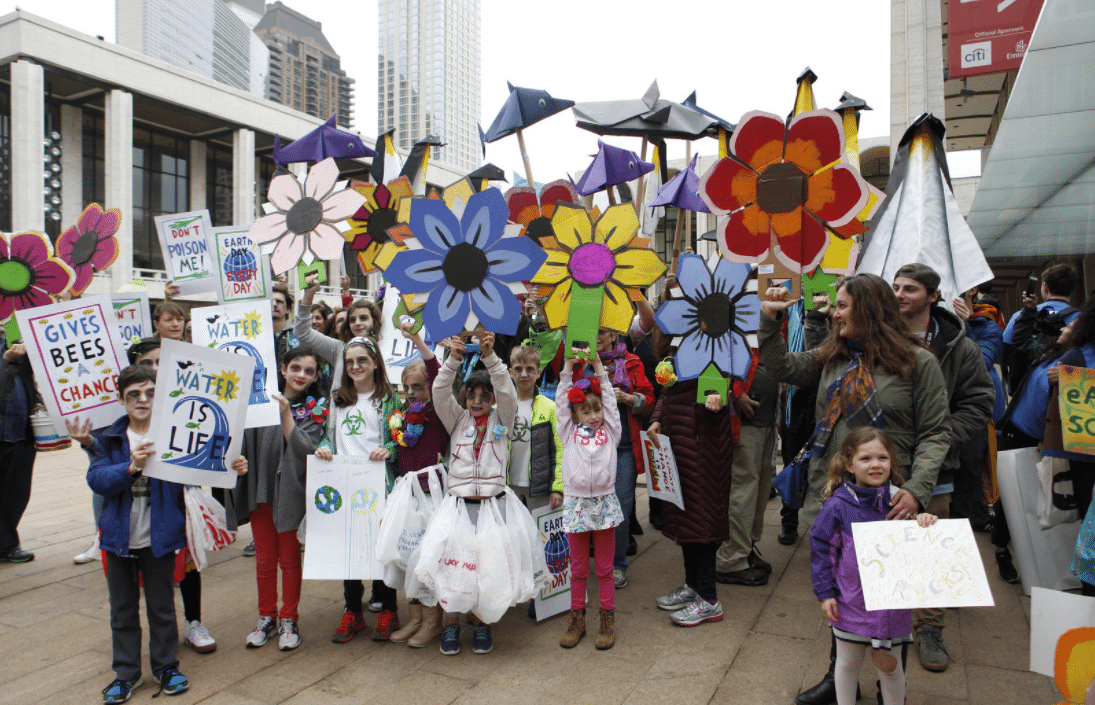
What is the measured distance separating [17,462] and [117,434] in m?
2.74

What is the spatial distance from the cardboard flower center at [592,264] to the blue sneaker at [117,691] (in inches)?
110

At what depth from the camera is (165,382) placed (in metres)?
3.02

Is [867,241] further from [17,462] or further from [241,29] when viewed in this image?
[241,29]

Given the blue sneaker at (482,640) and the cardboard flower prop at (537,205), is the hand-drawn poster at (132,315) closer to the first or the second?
the cardboard flower prop at (537,205)

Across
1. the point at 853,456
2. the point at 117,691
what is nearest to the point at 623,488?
the point at 853,456

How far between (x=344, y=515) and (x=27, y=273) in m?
3.05

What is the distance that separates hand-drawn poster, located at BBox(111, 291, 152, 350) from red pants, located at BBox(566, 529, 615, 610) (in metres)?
2.92

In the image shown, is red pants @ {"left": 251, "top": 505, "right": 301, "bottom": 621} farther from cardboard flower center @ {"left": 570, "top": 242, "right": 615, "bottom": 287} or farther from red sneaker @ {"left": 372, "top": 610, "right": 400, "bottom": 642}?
cardboard flower center @ {"left": 570, "top": 242, "right": 615, "bottom": 287}

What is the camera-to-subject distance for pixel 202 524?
336cm

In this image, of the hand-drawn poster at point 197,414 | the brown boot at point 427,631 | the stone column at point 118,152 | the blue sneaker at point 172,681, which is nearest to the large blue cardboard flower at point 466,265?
the hand-drawn poster at point 197,414

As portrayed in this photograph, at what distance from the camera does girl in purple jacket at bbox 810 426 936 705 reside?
2.46 metres

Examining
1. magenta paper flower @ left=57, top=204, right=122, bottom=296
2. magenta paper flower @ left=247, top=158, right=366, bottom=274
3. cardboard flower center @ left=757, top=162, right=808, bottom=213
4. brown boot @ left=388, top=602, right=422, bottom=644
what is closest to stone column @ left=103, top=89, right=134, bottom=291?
magenta paper flower @ left=57, top=204, right=122, bottom=296

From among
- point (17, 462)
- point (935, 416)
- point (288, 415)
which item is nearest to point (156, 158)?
point (17, 462)

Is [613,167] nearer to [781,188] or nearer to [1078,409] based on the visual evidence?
[781,188]
